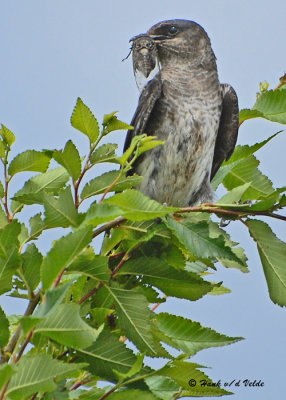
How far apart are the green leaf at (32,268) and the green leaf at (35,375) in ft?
1.24

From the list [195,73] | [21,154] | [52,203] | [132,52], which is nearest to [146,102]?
[132,52]

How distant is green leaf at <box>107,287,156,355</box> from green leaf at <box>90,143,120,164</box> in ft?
1.65

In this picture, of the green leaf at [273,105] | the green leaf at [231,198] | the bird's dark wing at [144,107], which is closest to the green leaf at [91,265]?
the green leaf at [231,198]

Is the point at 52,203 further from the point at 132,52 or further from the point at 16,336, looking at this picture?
the point at 132,52

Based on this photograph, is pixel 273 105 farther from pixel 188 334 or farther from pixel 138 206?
pixel 138 206

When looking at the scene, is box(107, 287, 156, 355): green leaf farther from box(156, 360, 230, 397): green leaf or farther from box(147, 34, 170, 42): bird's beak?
box(147, 34, 170, 42): bird's beak

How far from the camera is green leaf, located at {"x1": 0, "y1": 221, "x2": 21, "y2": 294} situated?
85.8 inches

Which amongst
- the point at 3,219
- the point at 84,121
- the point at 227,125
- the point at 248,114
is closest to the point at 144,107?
the point at 227,125

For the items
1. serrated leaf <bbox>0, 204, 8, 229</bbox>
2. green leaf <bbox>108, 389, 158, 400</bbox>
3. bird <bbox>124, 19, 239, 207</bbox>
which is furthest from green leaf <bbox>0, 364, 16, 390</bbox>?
bird <bbox>124, 19, 239, 207</bbox>

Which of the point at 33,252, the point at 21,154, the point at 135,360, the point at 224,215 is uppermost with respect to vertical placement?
the point at 21,154

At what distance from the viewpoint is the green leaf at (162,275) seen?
2.49 meters

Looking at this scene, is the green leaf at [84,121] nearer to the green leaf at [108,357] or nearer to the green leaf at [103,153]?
the green leaf at [103,153]

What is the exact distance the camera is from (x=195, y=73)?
5.53 metres

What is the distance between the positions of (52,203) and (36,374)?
23.7 inches
